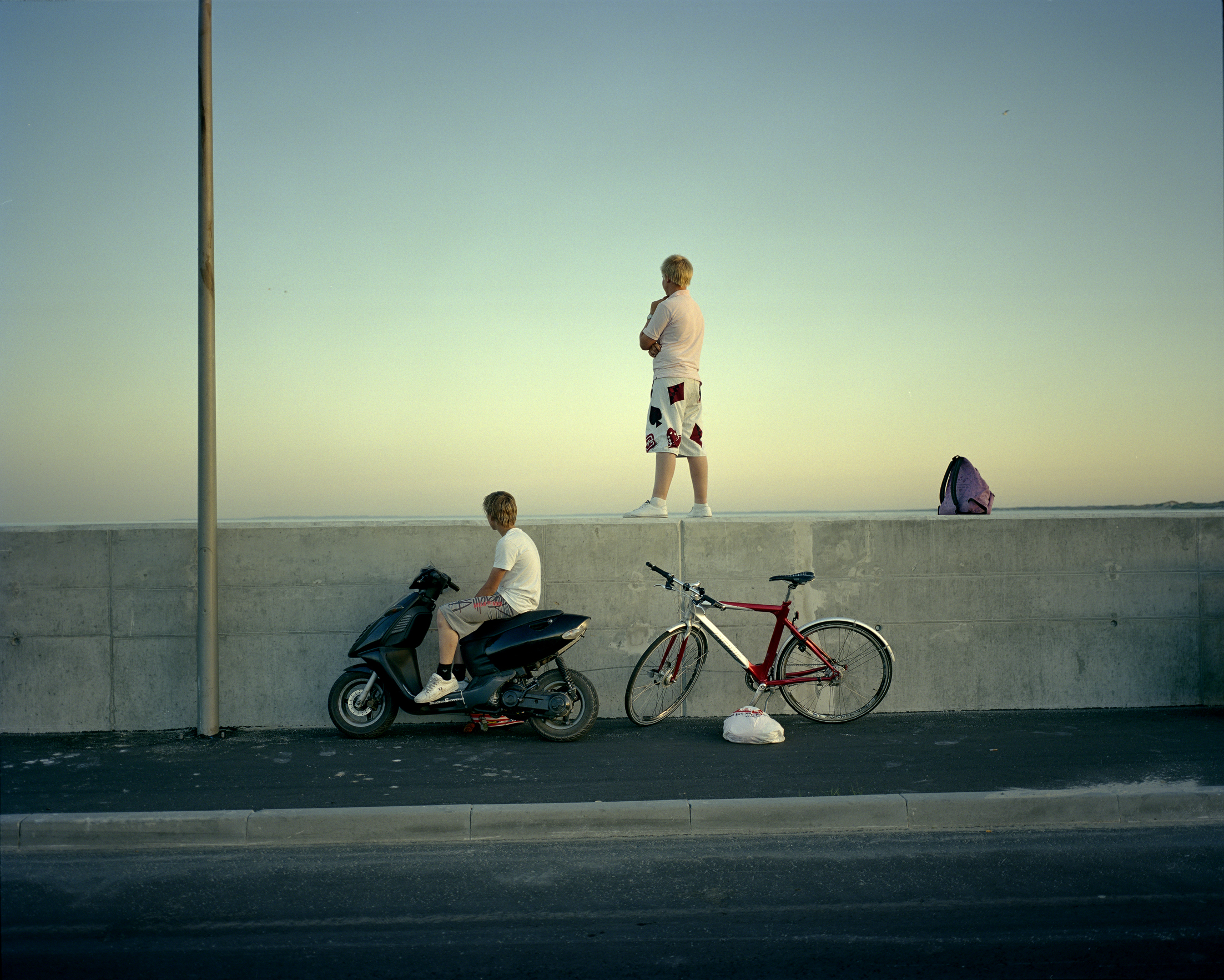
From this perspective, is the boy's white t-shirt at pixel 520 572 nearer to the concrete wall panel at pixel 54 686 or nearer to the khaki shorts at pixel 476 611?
the khaki shorts at pixel 476 611

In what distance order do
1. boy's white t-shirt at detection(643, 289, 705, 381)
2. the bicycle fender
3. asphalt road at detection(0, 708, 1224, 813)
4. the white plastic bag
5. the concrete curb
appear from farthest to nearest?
boy's white t-shirt at detection(643, 289, 705, 381) → the bicycle fender → the white plastic bag → asphalt road at detection(0, 708, 1224, 813) → the concrete curb

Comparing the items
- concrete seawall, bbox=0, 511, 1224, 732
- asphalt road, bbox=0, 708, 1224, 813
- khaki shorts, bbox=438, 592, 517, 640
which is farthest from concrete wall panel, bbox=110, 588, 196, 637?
khaki shorts, bbox=438, 592, 517, 640

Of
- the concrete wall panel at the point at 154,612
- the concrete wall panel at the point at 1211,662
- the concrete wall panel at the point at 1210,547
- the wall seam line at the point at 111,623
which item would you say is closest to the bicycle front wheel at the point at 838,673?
the concrete wall panel at the point at 1211,662

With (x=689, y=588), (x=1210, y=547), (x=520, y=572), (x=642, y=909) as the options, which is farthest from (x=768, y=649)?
(x=1210, y=547)

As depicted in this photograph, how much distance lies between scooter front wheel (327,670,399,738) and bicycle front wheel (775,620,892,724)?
2876mm

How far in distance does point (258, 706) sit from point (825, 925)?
509cm

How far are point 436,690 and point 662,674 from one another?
5.41 feet

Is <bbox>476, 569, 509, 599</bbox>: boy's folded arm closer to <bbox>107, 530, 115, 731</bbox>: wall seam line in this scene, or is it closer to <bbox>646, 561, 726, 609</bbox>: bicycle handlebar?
<bbox>646, 561, 726, 609</bbox>: bicycle handlebar

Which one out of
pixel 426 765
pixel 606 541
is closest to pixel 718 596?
pixel 606 541

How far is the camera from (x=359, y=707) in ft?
24.6

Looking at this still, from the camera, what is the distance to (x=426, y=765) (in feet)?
21.6

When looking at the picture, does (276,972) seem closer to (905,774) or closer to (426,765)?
(426,765)

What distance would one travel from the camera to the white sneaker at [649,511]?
838 cm

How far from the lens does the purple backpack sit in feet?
27.7
